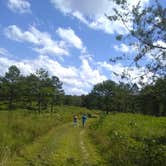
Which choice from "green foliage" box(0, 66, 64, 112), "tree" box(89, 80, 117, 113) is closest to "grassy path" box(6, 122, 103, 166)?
"green foliage" box(0, 66, 64, 112)

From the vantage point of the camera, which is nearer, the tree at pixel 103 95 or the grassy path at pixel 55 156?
the grassy path at pixel 55 156

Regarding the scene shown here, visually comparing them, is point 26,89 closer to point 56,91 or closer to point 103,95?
point 56,91

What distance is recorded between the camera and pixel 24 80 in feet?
332

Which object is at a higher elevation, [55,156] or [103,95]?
[103,95]

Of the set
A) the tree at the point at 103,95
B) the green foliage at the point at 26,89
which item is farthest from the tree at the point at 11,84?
the tree at the point at 103,95

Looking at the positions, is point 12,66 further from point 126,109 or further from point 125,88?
point 125,88

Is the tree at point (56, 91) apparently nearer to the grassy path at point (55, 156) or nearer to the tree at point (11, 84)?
the tree at point (11, 84)

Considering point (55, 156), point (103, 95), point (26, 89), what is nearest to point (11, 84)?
point (26, 89)

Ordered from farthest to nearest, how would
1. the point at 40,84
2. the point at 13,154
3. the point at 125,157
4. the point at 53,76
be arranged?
1. the point at 53,76
2. the point at 40,84
3. the point at 13,154
4. the point at 125,157

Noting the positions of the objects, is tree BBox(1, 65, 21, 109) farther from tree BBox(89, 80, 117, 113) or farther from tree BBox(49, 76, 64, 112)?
tree BBox(89, 80, 117, 113)

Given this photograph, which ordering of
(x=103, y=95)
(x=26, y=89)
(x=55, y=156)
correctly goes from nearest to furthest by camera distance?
1. (x=55, y=156)
2. (x=26, y=89)
3. (x=103, y=95)

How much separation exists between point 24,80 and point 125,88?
8723 cm

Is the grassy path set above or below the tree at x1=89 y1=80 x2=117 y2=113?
below

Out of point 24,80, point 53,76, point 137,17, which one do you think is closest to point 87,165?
point 137,17
